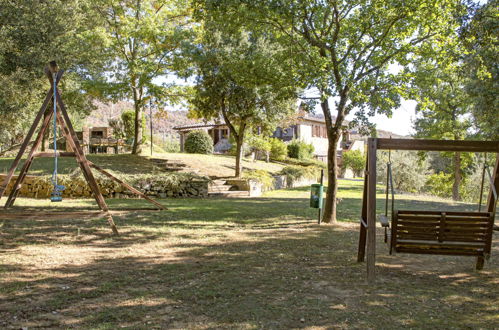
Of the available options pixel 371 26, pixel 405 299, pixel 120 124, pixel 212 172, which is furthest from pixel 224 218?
pixel 120 124

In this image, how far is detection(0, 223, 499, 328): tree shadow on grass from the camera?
4.48 m

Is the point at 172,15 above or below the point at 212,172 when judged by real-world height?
above

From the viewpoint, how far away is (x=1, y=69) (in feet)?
55.6

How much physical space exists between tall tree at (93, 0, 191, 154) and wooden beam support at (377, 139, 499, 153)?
16.5 meters

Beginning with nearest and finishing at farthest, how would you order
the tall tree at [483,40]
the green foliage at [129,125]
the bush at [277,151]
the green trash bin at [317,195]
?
the tall tree at [483,40], the green trash bin at [317,195], the green foliage at [129,125], the bush at [277,151]

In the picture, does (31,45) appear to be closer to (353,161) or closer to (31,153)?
(31,153)

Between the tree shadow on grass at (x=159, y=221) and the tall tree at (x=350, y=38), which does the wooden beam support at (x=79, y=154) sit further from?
the tall tree at (x=350, y=38)

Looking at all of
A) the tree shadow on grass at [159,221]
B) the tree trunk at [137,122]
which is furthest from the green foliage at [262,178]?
the tree trunk at [137,122]

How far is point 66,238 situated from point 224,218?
481 centimetres

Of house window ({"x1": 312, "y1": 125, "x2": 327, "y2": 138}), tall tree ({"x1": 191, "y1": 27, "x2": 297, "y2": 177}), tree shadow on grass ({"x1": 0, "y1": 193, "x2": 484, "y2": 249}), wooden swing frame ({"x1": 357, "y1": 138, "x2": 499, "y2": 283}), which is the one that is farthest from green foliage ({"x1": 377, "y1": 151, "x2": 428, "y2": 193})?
wooden swing frame ({"x1": 357, "y1": 138, "x2": 499, "y2": 283})

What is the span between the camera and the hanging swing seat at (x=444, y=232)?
20.4ft

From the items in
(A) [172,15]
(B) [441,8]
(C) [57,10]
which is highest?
(A) [172,15]

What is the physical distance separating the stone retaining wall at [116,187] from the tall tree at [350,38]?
26.6 ft

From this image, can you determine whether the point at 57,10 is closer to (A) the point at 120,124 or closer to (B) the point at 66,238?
(B) the point at 66,238
